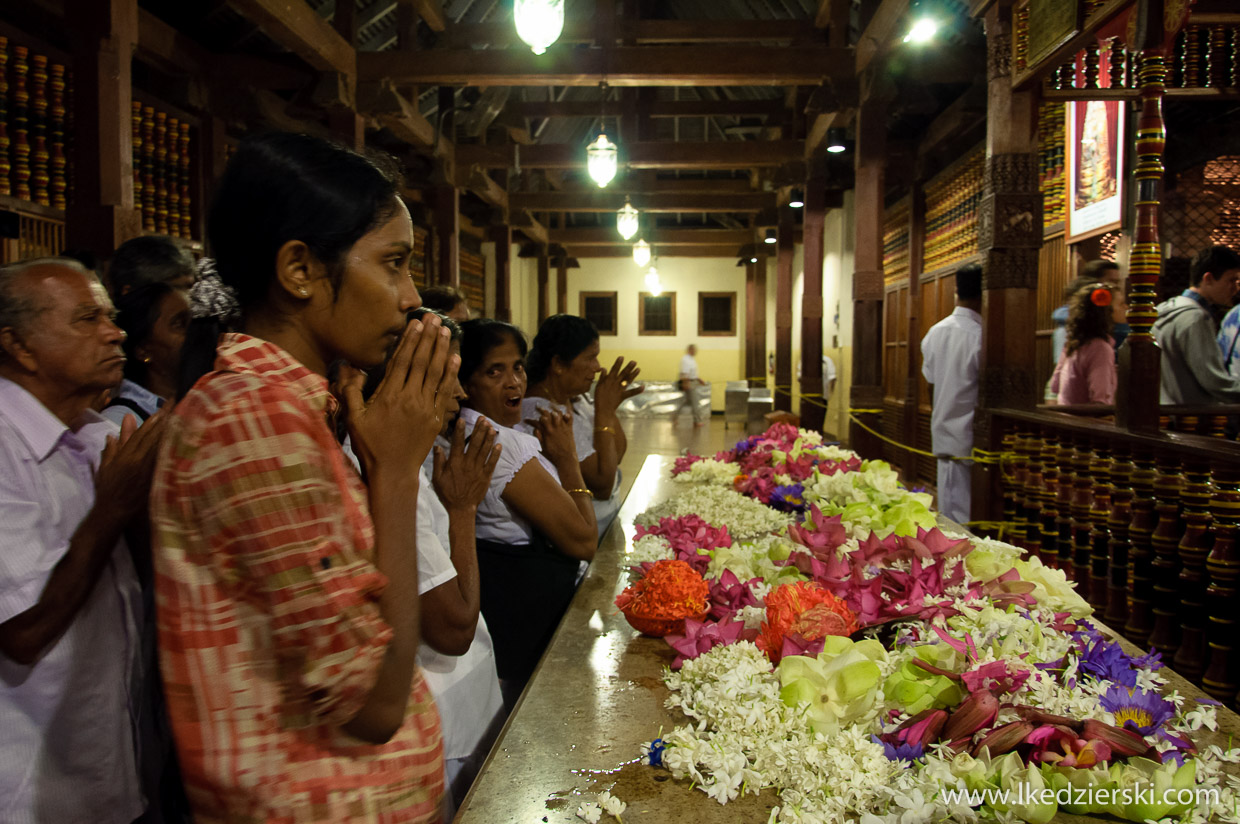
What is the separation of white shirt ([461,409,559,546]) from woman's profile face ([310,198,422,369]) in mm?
979

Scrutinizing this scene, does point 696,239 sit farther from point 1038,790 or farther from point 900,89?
point 1038,790

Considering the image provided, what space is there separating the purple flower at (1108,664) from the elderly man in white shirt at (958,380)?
3128mm

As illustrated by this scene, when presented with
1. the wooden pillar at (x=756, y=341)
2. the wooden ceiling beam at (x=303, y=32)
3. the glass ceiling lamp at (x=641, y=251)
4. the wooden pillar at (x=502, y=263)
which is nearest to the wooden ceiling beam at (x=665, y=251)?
the wooden pillar at (x=756, y=341)

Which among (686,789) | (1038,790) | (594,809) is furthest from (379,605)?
(1038,790)

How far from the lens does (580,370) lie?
308 centimetres

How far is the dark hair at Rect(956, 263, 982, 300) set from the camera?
4.41 meters

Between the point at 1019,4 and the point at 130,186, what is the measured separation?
399 centimetres

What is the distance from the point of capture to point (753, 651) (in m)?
1.34

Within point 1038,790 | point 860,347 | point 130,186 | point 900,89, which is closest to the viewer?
point 1038,790

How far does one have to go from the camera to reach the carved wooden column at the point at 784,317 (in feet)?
34.7

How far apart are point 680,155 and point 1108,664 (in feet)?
26.8

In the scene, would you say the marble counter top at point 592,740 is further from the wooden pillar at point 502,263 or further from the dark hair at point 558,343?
the wooden pillar at point 502,263

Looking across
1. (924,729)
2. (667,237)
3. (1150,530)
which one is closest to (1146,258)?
(1150,530)

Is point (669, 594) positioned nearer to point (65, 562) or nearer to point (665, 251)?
point (65, 562)
